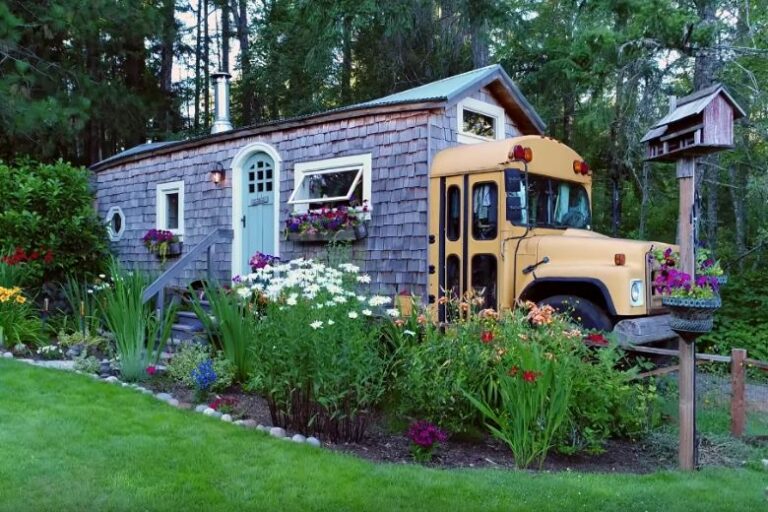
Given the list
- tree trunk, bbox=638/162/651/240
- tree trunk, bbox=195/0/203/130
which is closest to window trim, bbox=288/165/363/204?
tree trunk, bbox=638/162/651/240

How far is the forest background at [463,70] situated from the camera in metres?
9.02

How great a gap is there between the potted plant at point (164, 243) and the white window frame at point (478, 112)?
4851 millimetres

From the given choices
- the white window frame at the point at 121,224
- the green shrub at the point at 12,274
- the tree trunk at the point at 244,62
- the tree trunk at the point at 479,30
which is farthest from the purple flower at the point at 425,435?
the tree trunk at the point at 244,62

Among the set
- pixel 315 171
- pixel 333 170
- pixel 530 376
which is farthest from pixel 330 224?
pixel 530 376

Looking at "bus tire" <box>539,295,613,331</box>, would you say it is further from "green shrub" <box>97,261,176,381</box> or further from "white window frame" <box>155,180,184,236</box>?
"white window frame" <box>155,180,184,236</box>

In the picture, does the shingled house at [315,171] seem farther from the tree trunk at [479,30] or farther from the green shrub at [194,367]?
the tree trunk at [479,30]

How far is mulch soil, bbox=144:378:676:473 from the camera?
4.04 metres

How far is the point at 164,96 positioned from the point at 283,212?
41.8 feet

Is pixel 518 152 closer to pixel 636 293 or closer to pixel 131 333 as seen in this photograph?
pixel 636 293

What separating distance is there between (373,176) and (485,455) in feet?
12.8

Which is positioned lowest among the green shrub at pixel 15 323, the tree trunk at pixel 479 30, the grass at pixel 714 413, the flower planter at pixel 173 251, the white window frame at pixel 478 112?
the grass at pixel 714 413

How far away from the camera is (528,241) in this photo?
19.8 ft

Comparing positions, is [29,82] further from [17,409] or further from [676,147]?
[676,147]

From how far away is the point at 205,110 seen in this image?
2200cm
